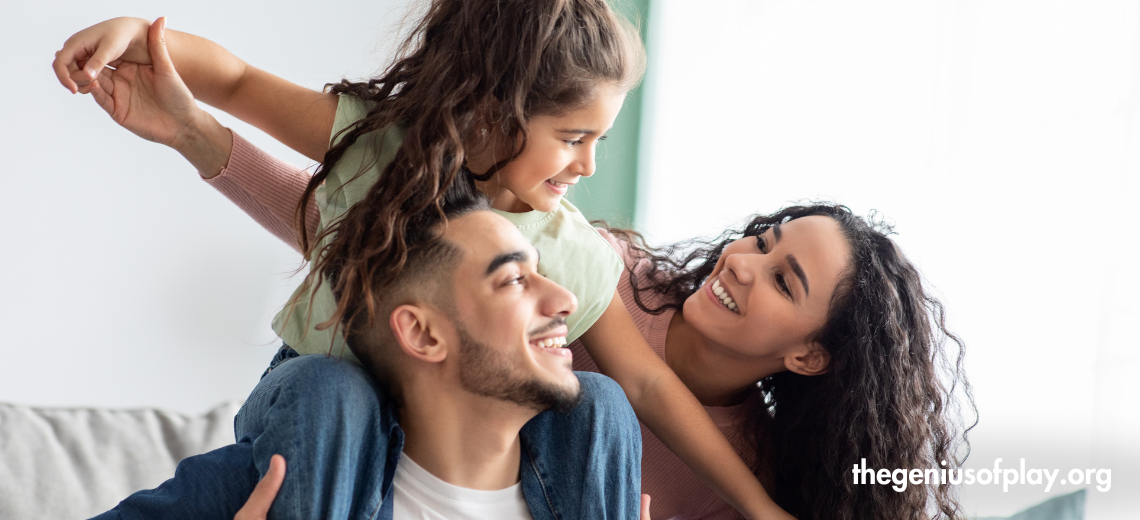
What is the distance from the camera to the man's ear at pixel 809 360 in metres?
1.65

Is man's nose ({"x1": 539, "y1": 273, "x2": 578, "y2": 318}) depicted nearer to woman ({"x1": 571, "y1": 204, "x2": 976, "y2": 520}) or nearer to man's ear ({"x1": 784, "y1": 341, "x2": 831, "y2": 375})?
woman ({"x1": 571, "y1": 204, "x2": 976, "y2": 520})

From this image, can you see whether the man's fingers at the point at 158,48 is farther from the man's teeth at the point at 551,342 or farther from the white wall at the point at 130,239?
the white wall at the point at 130,239

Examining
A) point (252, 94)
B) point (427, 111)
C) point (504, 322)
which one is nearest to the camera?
point (504, 322)

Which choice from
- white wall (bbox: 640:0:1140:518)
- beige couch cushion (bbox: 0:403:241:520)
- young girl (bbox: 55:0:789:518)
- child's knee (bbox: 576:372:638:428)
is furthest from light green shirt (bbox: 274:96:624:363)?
white wall (bbox: 640:0:1140:518)

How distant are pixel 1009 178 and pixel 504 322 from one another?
1376mm

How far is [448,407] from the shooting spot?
1214 mm

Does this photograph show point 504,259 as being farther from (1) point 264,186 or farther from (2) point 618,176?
(2) point 618,176

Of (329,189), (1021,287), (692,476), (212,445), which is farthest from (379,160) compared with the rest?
(1021,287)

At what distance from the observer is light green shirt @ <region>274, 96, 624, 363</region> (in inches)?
52.1

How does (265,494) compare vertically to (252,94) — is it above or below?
below

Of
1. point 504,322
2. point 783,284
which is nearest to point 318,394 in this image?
point 504,322

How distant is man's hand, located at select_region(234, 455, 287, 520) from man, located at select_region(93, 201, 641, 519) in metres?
0.03

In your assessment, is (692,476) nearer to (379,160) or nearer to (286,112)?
(379,160)

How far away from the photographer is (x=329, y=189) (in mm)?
1364
